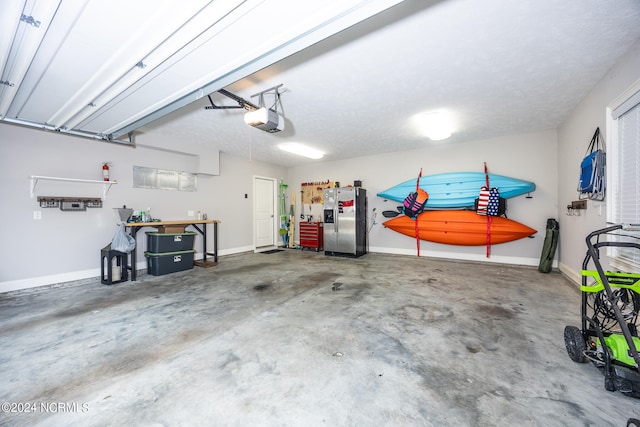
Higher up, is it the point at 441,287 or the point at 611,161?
the point at 611,161

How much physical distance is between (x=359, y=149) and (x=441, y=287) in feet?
11.9

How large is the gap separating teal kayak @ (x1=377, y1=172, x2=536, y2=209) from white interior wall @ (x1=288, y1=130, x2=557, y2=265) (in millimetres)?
244

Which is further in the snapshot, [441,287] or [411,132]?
[411,132]

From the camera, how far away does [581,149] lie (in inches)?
137

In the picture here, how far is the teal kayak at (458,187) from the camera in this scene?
4.83 meters

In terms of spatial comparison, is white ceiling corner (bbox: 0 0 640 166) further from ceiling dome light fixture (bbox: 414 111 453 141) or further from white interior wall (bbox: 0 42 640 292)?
white interior wall (bbox: 0 42 640 292)

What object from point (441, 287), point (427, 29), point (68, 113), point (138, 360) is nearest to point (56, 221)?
point (68, 113)

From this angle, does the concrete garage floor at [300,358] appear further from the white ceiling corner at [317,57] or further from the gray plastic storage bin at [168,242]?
the white ceiling corner at [317,57]

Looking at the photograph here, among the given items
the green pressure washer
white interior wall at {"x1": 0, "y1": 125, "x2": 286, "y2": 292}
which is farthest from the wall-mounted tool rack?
the green pressure washer

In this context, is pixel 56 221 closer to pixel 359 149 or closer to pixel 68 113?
pixel 68 113

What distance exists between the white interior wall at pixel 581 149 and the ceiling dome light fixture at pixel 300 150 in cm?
451

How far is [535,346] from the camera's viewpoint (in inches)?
81.7

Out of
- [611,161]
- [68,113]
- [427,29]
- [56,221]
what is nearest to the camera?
[427,29]

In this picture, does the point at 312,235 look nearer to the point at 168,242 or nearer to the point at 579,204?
the point at 168,242
